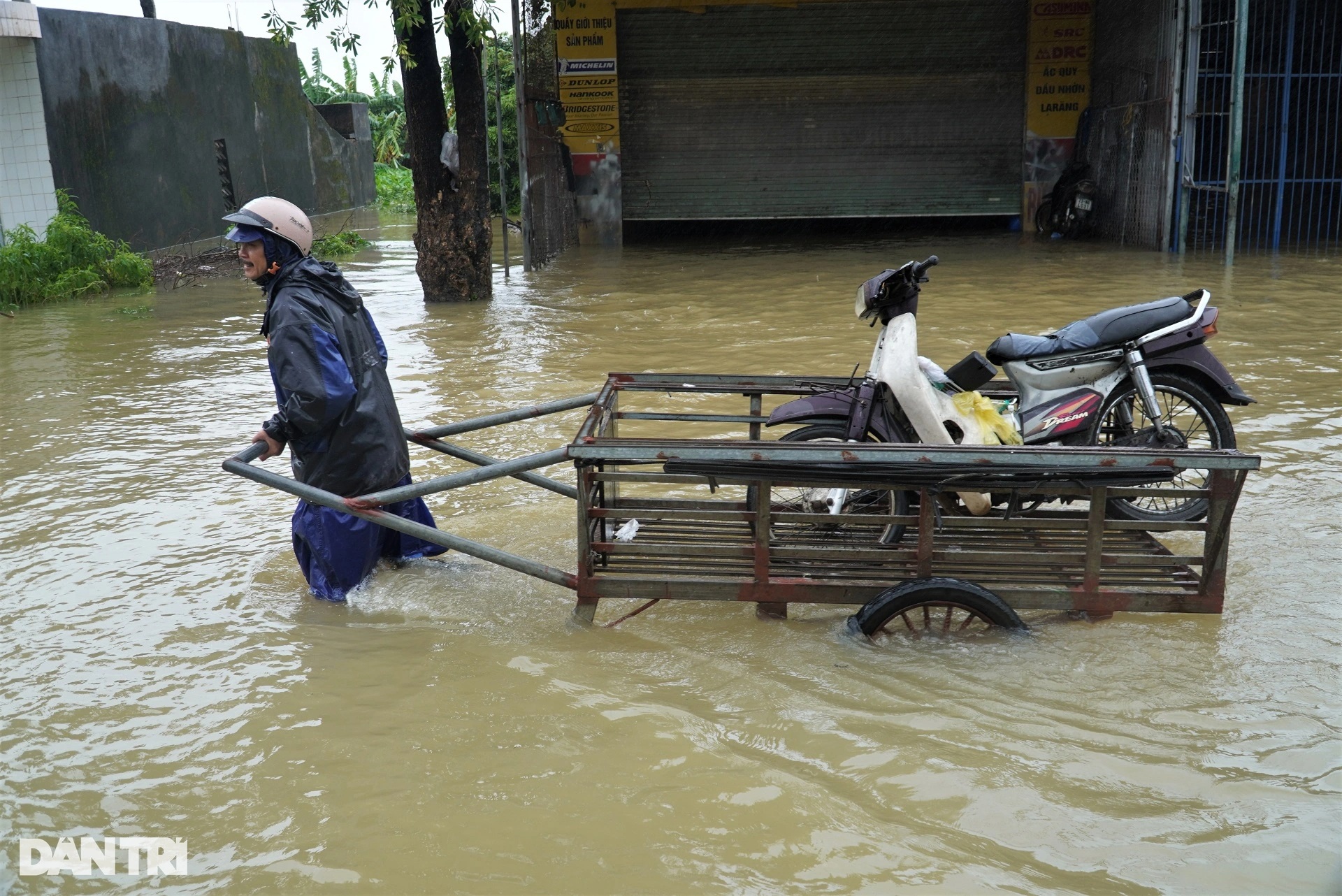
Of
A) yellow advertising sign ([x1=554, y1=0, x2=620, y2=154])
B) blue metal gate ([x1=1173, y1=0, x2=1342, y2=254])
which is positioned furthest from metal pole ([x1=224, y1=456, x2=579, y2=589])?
yellow advertising sign ([x1=554, y1=0, x2=620, y2=154])

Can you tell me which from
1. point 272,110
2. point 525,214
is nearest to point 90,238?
point 525,214

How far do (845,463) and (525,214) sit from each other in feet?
28.7

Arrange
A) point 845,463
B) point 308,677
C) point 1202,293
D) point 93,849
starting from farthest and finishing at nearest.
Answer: point 1202,293 < point 308,677 < point 845,463 < point 93,849

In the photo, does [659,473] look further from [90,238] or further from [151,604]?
[90,238]

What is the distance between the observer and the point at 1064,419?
15.1ft

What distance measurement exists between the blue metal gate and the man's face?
11194 mm

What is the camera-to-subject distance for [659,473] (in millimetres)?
3588

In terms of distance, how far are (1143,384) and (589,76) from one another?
12.4 m

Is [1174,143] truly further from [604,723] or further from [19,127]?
[19,127]

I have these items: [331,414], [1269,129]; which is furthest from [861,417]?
[1269,129]

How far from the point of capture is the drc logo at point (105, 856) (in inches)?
110

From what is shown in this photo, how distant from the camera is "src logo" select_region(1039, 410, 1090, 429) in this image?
4590mm

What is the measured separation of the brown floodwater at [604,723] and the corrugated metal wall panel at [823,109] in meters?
11.0

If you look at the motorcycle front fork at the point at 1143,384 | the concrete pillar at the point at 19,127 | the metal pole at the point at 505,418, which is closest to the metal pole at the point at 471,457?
the metal pole at the point at 505,418
